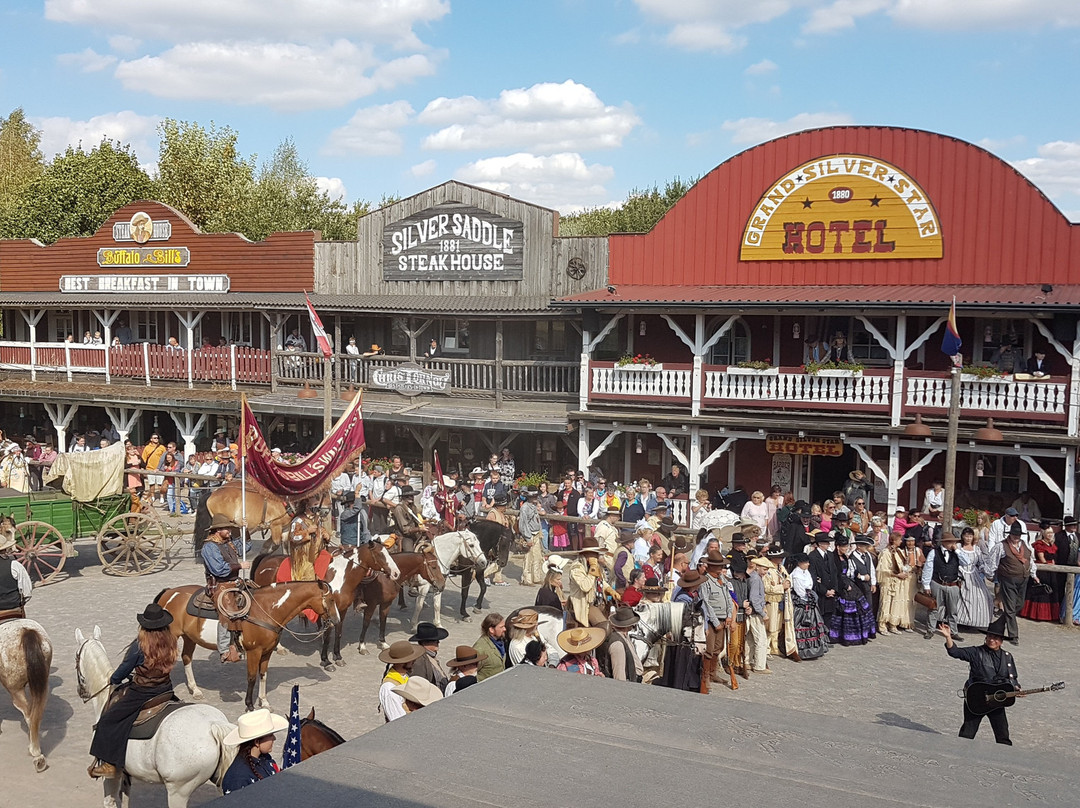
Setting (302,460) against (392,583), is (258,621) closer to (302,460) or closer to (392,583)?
(392,583)

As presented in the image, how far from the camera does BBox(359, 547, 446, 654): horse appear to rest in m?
13.4

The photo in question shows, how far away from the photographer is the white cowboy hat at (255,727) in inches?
280

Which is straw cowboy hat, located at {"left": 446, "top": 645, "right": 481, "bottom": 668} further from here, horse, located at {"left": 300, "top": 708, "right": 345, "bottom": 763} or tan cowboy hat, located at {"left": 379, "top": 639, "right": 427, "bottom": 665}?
horse, located at {"left": 300, "top": 708, "right": 345, "bottom": 763}

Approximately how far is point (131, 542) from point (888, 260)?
15.6 meters

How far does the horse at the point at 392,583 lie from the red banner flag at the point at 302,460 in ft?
7.18

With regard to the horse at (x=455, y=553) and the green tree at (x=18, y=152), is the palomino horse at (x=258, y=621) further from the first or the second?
the green tree at (x=18, y=152)

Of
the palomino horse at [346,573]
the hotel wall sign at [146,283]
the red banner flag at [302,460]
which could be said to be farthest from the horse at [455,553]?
the hotel wall sign at [146,283]

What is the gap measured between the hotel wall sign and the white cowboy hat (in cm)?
2350

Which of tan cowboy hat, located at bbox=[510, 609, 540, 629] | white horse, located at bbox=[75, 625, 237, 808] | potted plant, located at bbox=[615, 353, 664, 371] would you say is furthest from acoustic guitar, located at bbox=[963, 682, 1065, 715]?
potted plant, located at bbox=[615, 353, 664, 371]

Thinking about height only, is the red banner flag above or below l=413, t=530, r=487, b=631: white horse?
above

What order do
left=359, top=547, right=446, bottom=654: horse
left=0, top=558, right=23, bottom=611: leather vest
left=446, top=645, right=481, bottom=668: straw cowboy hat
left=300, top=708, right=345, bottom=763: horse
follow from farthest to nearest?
left=359, top=547, right=446, bottom=654: horse < left=0, top=558, right=23, bottom=611: leather vest < left=446, top=645, right=481, bottom=668: straw cowboy hat < left=300, top=708, right=345, bottom=763: horse

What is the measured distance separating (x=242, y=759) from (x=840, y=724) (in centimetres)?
431

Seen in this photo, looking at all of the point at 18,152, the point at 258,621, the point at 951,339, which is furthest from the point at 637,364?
the point at 18,152

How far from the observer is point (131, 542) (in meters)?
17.8
